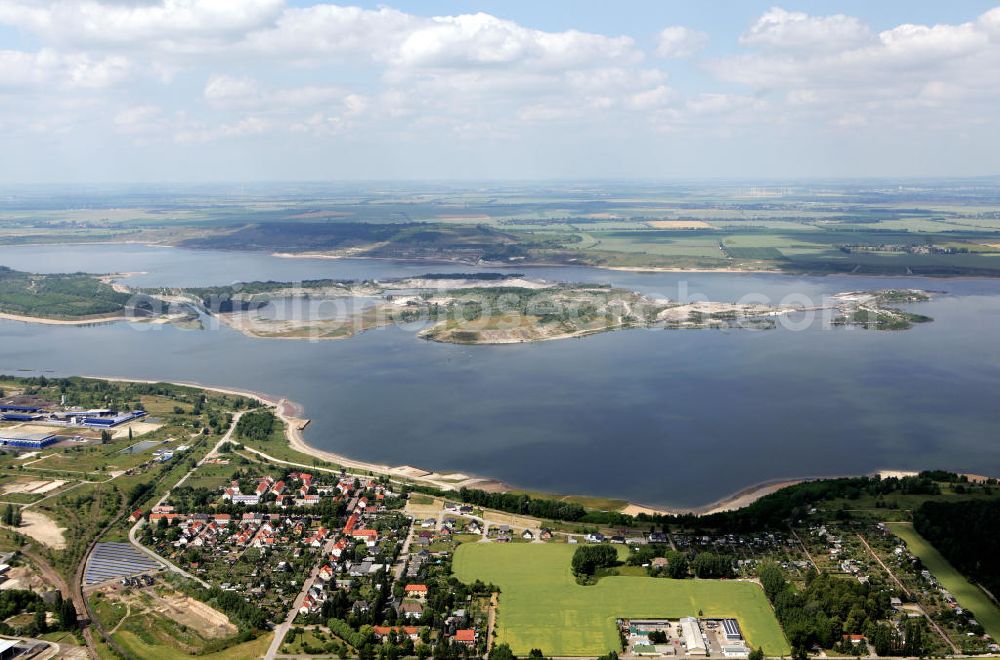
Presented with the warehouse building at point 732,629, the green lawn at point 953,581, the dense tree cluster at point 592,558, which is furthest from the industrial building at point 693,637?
the green lawn at point 953,581

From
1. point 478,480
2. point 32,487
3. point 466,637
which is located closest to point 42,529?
point 32,487

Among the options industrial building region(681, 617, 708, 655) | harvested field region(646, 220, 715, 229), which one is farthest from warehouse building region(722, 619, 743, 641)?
harvested field region(646, 220, 715, 229)

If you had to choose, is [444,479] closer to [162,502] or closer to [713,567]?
[162,502]

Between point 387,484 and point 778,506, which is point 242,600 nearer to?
point 387,484

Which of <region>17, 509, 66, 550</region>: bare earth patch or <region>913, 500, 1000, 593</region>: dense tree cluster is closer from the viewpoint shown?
<region>913, 500, 1000, 593</region>: dense tree cluster

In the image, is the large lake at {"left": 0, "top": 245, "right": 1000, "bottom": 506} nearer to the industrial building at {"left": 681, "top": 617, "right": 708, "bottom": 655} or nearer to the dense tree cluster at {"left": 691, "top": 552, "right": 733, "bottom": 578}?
the dense tree cluster at {"left": 691, "top": 552, "right": 733, "bottom": 578}

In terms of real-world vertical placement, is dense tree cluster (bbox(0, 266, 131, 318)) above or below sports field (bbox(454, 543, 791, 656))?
above
